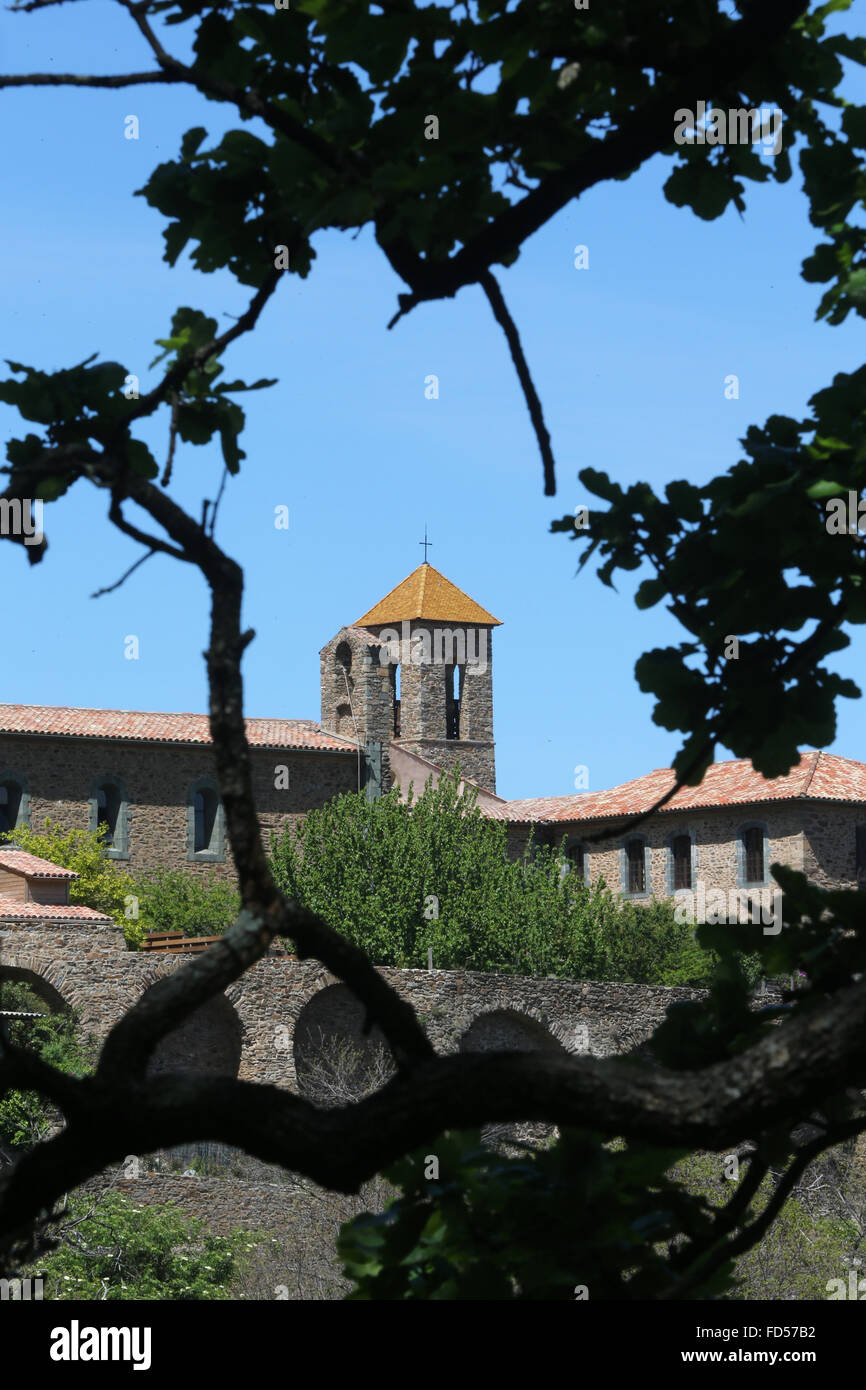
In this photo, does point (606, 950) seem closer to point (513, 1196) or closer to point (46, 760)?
point (46, 760)

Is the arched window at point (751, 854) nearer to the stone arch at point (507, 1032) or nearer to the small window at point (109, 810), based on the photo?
the stone arch at point (507, 1032)

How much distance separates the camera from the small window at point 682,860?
4206cm

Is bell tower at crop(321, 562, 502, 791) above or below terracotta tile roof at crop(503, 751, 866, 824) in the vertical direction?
above

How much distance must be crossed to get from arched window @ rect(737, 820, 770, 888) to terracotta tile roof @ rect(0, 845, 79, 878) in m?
16.6

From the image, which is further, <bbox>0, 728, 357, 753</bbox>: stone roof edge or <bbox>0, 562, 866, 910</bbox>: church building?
<bbox>0, 562, 866, 910</bbox>: church building

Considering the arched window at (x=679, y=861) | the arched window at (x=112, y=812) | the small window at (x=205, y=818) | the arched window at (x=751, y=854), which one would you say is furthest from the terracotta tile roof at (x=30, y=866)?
the arched window at (x=751, y=854)

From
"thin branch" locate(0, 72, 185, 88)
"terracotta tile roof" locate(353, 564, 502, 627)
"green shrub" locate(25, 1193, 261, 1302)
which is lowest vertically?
"green shrub" locate(25, 1193, 261, 1302)

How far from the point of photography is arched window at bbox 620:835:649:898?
141 ft

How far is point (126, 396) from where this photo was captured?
11.1ft

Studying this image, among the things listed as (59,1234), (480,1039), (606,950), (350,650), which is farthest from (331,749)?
(59,1234)

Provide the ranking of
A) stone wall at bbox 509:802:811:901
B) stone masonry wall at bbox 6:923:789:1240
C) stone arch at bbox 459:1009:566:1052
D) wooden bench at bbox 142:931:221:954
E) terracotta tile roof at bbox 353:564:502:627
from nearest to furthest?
stone masonry wall at bbox 6:923:789:1240 → stone arch at bbox 459:1009:566:1052 → wooden bench at bbox 142:931:221:954 → stone wall at bbox 509:802:811:901 → terracotta tile roof at bbox 353:564:502:627

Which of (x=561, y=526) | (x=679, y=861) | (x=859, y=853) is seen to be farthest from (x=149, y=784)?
(x=561, y=526)

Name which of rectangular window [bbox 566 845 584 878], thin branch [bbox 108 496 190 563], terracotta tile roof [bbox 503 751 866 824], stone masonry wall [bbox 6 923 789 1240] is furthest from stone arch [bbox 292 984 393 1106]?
thin branch [bbox 108 496 190 563]

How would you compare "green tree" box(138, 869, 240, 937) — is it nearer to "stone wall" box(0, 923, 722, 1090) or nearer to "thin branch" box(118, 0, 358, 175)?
"stone wall" box(0, 923, 722, 1090)
